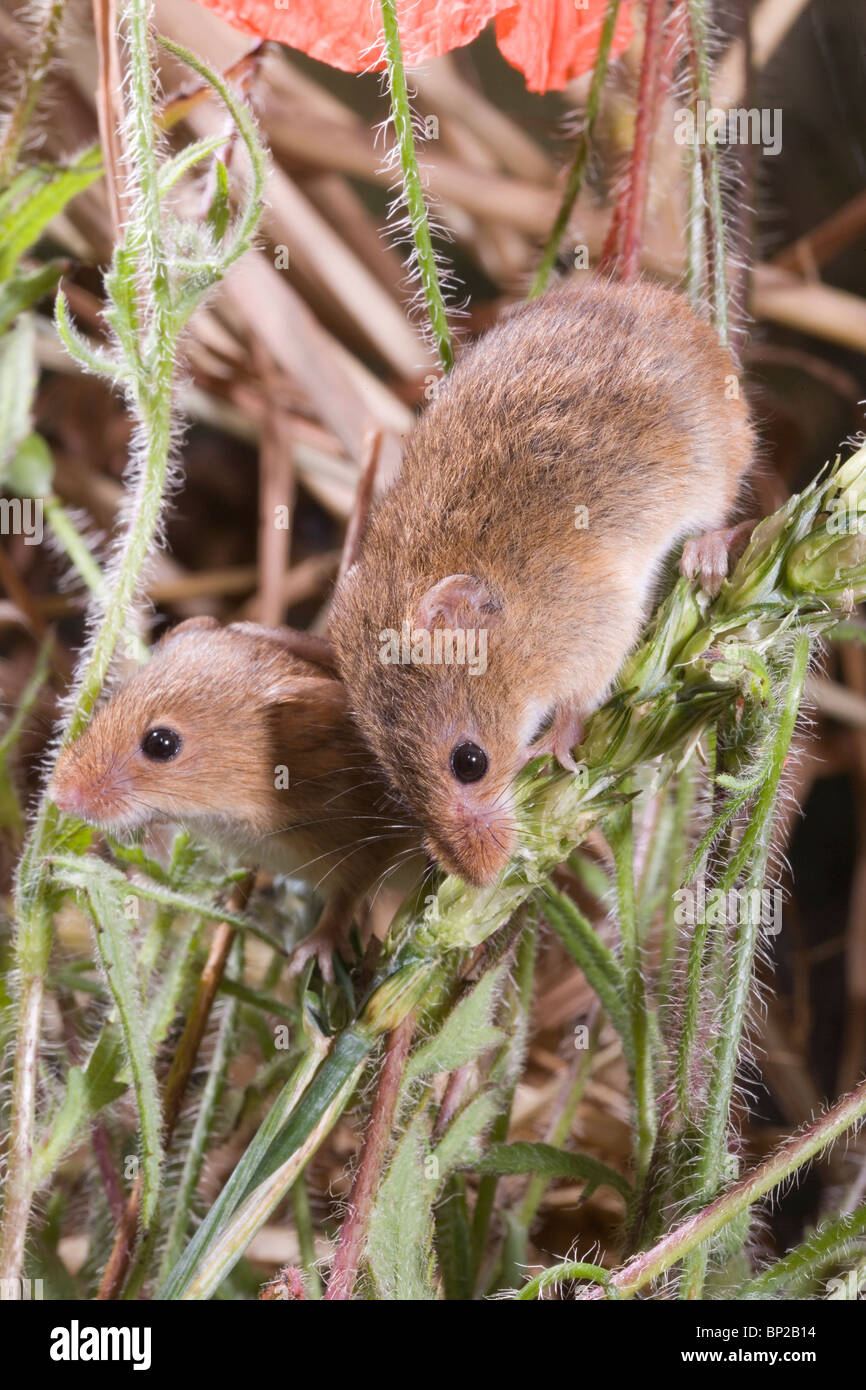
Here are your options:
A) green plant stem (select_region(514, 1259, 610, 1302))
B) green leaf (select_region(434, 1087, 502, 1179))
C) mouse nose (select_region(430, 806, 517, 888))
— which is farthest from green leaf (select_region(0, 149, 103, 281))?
green plant stem (select_region(514, 1259, 610, 1302))

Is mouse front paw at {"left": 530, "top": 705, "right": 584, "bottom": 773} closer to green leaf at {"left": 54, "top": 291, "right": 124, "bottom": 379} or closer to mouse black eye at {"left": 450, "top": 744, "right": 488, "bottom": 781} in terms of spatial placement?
mouse black eye at {"left": 450, "top": 744, "right": 488, "bottom": 781}

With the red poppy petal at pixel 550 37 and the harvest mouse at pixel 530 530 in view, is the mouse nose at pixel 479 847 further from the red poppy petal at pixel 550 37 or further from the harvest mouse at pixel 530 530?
the red poppy petal at pixel 550 37

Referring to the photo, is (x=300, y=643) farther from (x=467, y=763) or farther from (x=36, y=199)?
(x=36, y=199)

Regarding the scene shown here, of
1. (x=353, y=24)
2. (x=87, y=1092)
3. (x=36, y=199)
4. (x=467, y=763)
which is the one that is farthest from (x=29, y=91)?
(x=87, y=1092)

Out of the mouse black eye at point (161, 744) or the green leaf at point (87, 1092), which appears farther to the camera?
the mouse black eye at point (161, 744)

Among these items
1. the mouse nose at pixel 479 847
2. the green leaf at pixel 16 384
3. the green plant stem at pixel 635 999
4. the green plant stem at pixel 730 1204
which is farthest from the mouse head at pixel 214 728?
the green plant stem at pixel 730 1204
